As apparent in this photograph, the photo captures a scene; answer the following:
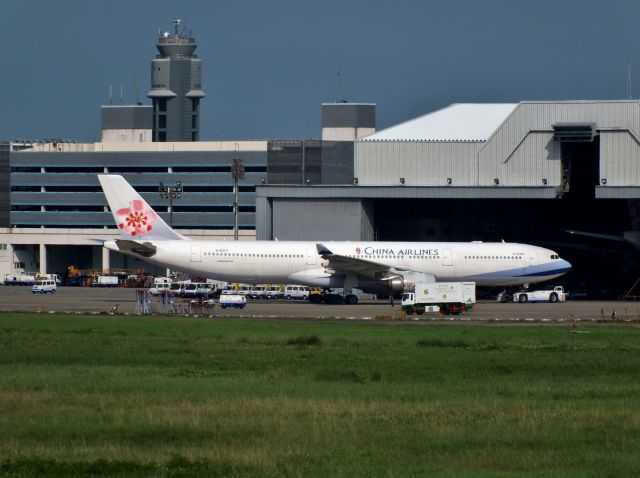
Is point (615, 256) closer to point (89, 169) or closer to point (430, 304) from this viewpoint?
point (430, 304)

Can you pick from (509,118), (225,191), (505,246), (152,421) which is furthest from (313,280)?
(225,191)

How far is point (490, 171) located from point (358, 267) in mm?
17087

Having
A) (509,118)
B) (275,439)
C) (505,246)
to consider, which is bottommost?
(275,439)

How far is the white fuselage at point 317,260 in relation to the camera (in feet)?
257

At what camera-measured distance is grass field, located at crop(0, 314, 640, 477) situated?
21828mm

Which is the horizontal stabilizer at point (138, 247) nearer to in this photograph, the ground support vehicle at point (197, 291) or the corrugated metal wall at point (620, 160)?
the ground support vehicle at point (197, 291)

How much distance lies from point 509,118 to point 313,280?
21.0 m

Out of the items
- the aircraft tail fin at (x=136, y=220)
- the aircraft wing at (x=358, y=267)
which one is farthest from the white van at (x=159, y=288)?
the aircraft wing at (x=358, y=267)

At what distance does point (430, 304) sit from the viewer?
66688 mm

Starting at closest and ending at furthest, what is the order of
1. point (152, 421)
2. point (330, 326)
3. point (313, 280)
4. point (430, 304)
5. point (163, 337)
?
point (152, 421) → point (163, 337) → point (330, 326) → point (430, 304) → point (313, 280)

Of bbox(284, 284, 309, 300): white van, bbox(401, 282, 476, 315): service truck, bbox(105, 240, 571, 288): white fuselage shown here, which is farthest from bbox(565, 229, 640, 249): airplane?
bbox(401, 282, 476, 315): service truck

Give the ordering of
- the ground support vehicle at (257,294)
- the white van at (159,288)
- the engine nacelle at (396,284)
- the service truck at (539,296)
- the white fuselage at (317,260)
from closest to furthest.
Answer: the engine nacelle at (396,284)
the white fuselage at (317,260)
the service truck at (539,296)
the white van at (159,288)
the ground support vehicle at (257,294)

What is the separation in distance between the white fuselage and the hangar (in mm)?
9449

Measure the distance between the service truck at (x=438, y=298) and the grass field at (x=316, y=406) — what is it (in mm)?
18482
